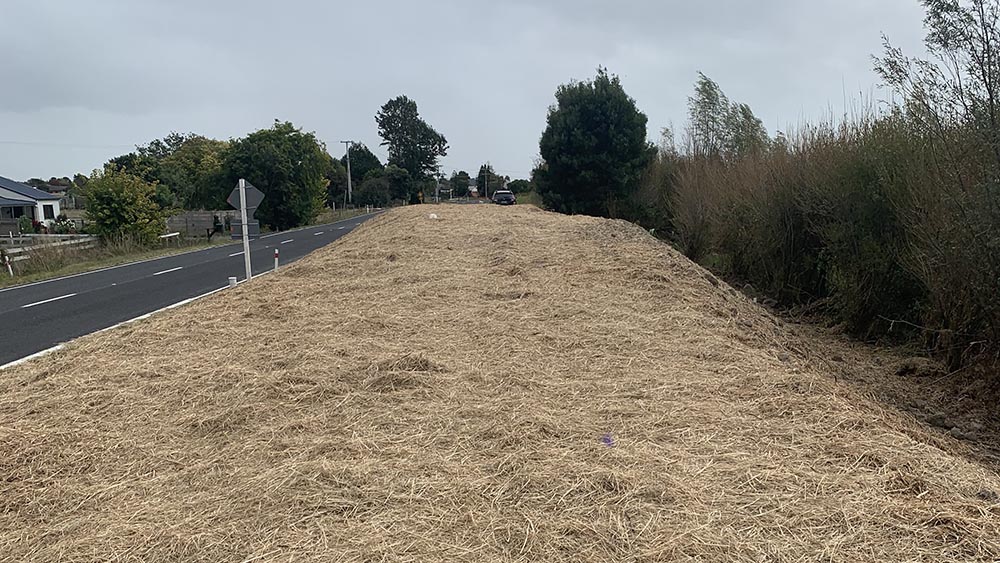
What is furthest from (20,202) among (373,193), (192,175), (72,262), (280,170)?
(72,262)

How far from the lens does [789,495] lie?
9.04ft

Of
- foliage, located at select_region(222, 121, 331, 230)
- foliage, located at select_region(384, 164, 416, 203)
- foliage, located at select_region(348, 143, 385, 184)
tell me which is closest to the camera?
foliage, located at select_region(222, 121, 331, 230)

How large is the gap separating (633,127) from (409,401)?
1998 cm

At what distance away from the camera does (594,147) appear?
2219 cm

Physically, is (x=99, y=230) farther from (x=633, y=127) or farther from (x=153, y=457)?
(x=153, y=457)

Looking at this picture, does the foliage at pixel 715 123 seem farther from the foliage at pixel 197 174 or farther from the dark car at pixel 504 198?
the foliage at pixel 197 174

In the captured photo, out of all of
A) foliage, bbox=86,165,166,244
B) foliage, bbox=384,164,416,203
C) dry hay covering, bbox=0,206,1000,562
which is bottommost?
dry hay covering, bbox=0,206,1000,562

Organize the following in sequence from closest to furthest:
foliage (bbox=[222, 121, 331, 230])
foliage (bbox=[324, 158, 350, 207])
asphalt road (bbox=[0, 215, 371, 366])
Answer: asphalt road (bbox=[0, 215, 371, 366]), foliage (bbox=[222, 121, 331, 230]), foliage (bbox=[324, 158, 350, 207])

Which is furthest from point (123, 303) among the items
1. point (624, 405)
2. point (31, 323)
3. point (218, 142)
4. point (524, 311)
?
point (218, 142)

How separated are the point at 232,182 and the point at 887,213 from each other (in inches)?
1298

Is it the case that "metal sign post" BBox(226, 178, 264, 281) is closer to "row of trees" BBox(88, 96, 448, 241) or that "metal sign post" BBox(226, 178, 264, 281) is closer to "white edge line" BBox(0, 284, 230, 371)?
"white edge line" BBox(0, 284, 230, 371)

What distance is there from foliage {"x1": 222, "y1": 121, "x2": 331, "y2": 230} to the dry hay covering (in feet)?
96.9

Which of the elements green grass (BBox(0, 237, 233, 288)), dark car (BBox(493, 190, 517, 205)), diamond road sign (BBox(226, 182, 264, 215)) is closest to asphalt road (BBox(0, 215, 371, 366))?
green grass (BBox(0, 237, 233, 288))

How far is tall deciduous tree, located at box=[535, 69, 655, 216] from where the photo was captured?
866 inches
